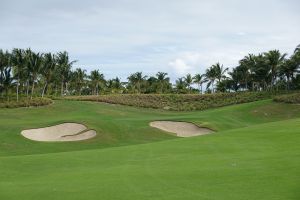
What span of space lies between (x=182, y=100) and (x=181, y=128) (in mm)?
29454

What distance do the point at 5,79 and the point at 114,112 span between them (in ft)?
80.6

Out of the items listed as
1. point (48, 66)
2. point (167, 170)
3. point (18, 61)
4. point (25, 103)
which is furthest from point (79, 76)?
point (167, 170)

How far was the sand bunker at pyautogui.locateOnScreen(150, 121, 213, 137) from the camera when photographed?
46.5 metres

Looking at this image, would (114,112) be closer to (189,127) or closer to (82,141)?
(189,127)

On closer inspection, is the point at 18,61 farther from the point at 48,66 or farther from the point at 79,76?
the point at 79,76

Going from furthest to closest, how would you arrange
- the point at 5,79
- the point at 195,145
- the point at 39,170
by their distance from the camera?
the point at 5,79
the point at 195,145
the point at 39,170

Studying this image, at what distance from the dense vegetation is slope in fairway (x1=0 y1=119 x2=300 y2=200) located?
4497cm

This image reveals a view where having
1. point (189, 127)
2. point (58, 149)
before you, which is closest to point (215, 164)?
point (58, 149)

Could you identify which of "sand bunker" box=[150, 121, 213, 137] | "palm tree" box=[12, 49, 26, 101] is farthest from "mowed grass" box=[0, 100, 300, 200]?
"palm tree" box=[12, 49, 26, 101]

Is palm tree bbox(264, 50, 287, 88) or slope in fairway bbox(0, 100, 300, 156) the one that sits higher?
palm tree bbox(264, 50, 287, 88)

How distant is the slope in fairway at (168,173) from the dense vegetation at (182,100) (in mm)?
44972

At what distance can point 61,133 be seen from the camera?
4178cm

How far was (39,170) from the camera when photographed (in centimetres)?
2097

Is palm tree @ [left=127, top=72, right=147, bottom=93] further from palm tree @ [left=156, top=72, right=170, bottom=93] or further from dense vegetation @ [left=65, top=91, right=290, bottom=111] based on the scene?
dense vegetation @ [left=65, top=91, right=290, bottom=111]
